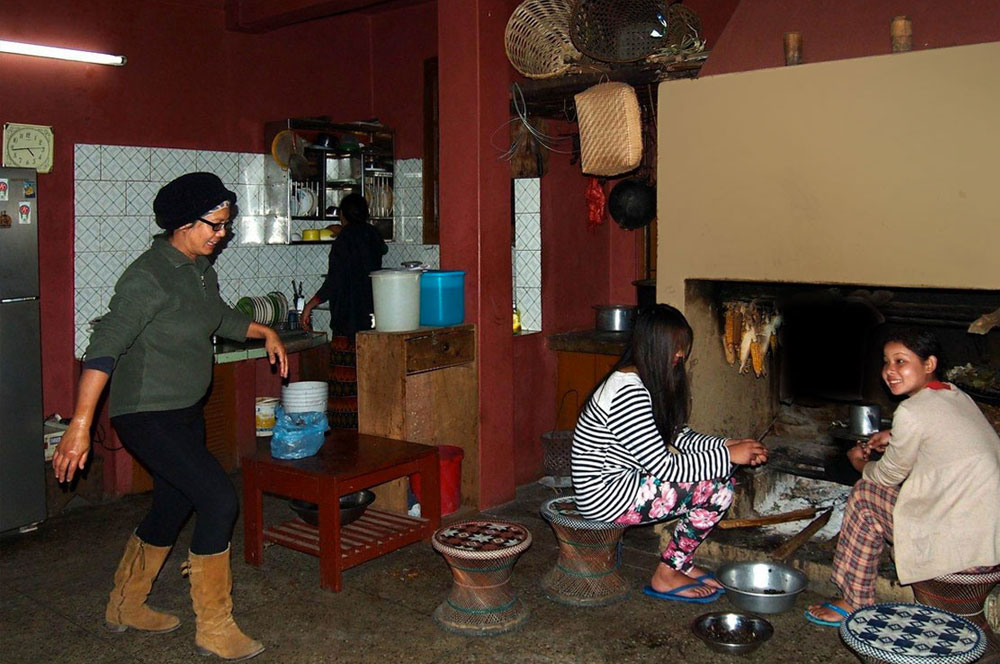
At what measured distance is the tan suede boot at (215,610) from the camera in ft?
12.2

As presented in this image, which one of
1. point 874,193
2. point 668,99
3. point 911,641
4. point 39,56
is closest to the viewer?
point 911,641

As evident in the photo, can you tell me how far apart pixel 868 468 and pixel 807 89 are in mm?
1713

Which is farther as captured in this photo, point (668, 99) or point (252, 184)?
point (252, 184)

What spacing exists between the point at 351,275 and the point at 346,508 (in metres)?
2.07

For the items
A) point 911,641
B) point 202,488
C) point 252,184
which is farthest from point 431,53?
point 911,641

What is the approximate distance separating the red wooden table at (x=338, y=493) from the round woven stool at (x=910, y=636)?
2224 mm

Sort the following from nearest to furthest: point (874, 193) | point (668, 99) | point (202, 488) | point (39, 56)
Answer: point (202, 488)
point (874, 193)
point (668, 99)
point (39, 56)

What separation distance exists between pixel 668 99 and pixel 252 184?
3579 mm

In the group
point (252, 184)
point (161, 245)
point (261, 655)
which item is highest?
point (252, 184)

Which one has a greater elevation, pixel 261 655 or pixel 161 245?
pixel 161 245

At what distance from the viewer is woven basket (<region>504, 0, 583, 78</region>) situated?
17.6 feet

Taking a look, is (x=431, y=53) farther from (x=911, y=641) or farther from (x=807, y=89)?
(x=911, y=641)

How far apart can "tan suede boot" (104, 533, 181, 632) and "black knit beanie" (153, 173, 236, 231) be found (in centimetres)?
131

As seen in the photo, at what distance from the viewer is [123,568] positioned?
397 cm
